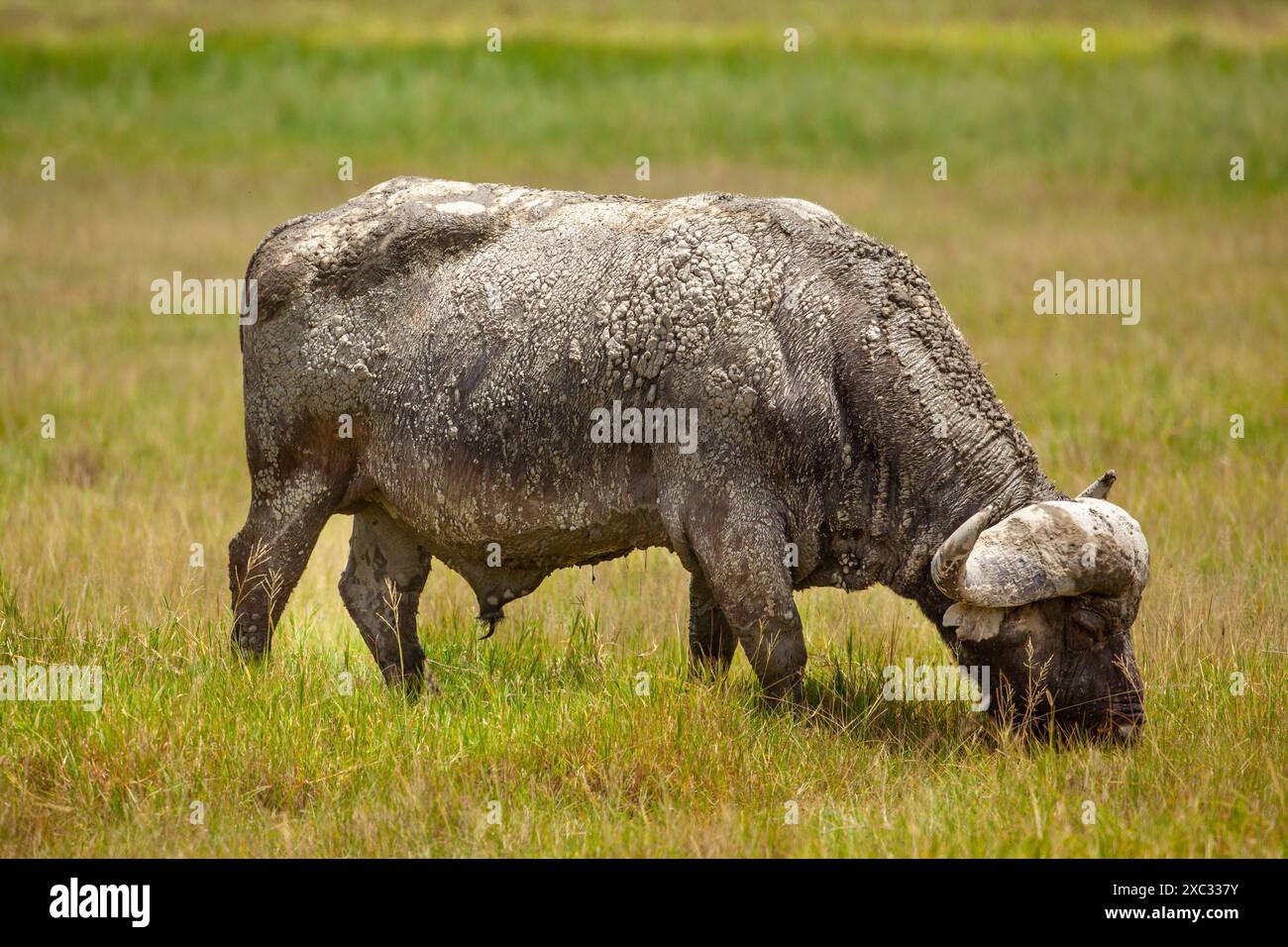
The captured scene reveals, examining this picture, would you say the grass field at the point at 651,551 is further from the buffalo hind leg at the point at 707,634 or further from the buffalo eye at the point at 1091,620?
the buffalo eye at the point at 1091,620

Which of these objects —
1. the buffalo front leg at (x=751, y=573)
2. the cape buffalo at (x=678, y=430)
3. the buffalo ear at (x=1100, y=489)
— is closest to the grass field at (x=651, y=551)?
the buffalo front leg at (x=751, y=573)

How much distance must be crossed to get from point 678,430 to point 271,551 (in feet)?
7.24

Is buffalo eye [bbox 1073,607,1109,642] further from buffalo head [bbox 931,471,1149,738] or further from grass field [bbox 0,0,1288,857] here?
grass field [bbox 0,0,1288,857]

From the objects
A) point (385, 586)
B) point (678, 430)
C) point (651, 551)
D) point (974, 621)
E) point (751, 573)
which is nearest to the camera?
point (974, 621)

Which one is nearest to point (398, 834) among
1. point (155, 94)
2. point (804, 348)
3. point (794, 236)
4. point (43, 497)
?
point (804, 348)

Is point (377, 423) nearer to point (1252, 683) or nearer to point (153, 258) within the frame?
point (1252, 683)

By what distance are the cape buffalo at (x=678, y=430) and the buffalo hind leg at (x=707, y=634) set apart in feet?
0.03

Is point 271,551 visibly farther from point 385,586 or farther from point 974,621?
point 974,621

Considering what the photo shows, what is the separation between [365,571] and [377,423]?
0.92 m

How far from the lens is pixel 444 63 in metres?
34.5

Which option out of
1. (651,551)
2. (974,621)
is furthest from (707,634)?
(651,551)

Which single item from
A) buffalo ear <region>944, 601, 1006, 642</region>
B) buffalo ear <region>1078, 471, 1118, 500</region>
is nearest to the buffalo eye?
buffalo ear <region>944, 601, 1006, 642</region>

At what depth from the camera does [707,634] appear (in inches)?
301

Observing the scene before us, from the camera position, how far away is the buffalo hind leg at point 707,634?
7605mm
